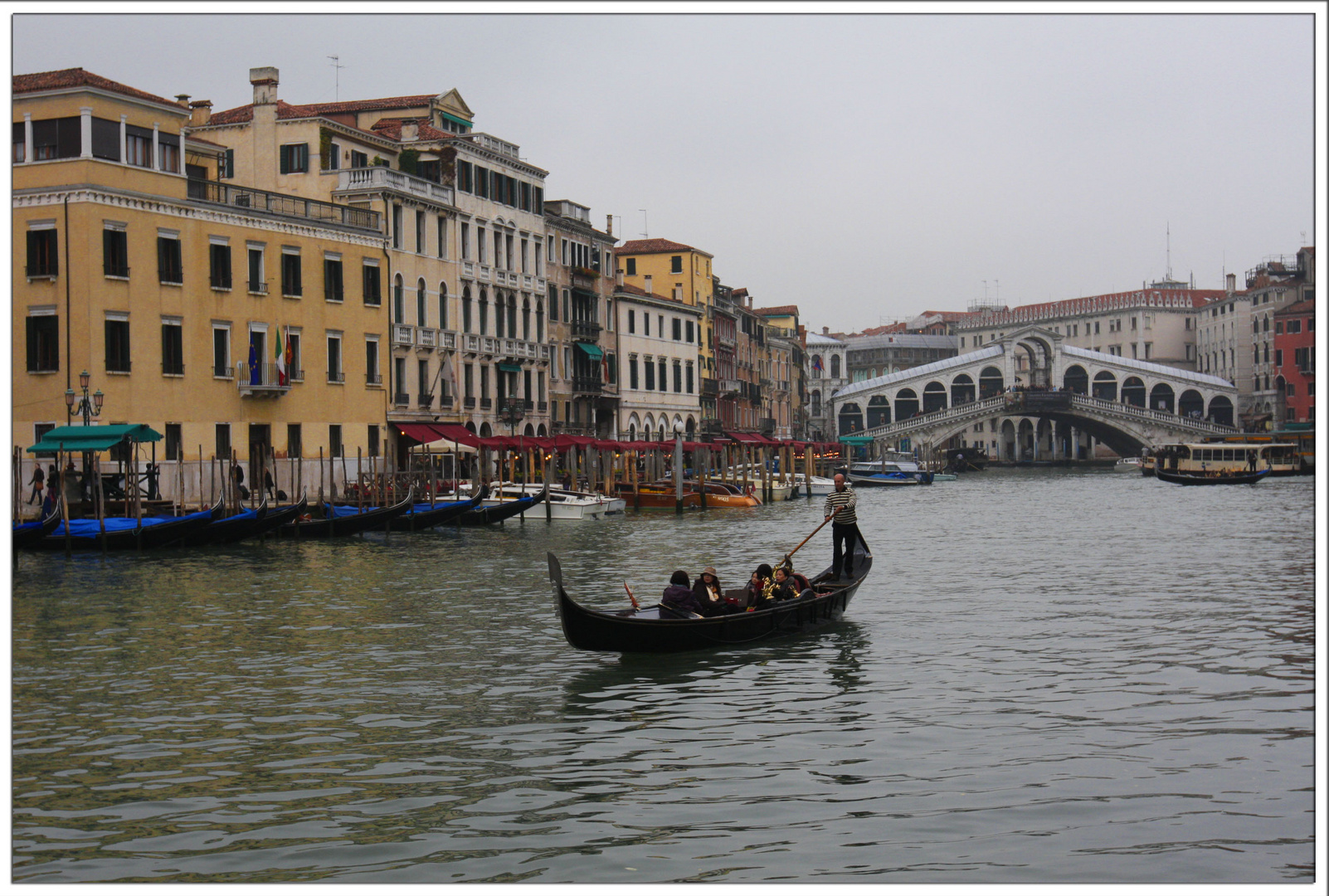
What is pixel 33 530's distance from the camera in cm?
2000

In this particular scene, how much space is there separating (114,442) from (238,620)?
30.7ft

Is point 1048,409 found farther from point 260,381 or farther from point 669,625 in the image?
point 669,625

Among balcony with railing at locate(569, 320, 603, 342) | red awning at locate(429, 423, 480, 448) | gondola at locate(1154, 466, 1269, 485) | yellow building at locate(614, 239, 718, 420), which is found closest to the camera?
red awning at locate(429, 423, 480, 448)

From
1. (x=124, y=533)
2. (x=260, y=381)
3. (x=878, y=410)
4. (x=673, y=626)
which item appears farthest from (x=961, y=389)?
(x=673, y=626)

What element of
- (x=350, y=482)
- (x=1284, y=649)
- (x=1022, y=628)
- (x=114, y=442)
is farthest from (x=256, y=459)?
(x=1284, y=649)

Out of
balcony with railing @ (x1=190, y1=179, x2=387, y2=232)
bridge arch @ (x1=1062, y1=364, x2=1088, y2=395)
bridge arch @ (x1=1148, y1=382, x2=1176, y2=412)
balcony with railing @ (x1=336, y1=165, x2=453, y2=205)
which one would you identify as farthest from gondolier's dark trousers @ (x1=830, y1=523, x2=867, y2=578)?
bridge arch @ (x1=1062, y1=364, x2=1088, y2=395)

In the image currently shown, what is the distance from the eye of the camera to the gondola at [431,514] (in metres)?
27.3

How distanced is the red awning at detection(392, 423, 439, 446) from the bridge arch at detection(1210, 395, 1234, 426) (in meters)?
59.2

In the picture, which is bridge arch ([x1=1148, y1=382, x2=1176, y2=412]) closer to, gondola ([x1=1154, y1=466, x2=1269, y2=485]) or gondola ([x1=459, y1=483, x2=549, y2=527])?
gondola ([x1=1154, y1=466, x2=1269, y2=485])

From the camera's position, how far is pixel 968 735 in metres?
8.70

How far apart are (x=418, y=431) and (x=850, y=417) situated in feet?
195

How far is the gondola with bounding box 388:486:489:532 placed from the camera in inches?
1073
